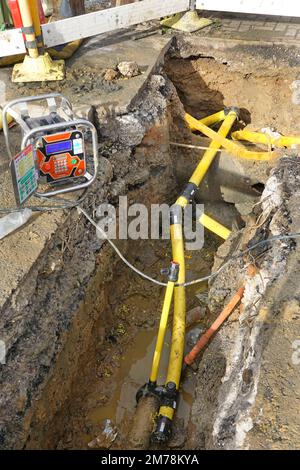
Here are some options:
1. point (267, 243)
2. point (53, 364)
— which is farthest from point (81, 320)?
point (267, 243)

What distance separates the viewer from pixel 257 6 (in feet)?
18.9

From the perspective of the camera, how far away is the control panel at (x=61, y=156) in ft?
11.7

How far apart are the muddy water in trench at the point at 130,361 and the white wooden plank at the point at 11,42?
2.52 m

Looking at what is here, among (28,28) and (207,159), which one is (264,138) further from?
(28,28)

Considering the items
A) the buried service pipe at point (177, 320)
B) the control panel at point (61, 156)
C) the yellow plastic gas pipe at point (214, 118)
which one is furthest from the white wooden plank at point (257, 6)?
the control panel at point (61, 156)

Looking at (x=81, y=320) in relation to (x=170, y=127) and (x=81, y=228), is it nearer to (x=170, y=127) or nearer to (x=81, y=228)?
(x=81, y=228)

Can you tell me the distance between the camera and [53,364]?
3654 millimetres

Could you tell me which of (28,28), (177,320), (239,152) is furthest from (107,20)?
(177,320)

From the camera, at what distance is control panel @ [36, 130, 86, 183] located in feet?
11.7

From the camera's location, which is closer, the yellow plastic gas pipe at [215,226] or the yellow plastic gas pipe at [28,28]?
the yellow plastic gas pipe at [28,28]

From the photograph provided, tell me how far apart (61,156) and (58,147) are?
98 mm

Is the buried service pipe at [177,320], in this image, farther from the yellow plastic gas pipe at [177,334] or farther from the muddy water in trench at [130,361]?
the muddy water in trench at [130,361]

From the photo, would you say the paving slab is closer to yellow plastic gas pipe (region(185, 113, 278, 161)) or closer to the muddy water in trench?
yellow plastic gas pipe (region(185, 113, 278, 161))

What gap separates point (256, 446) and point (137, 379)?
1.88 m
